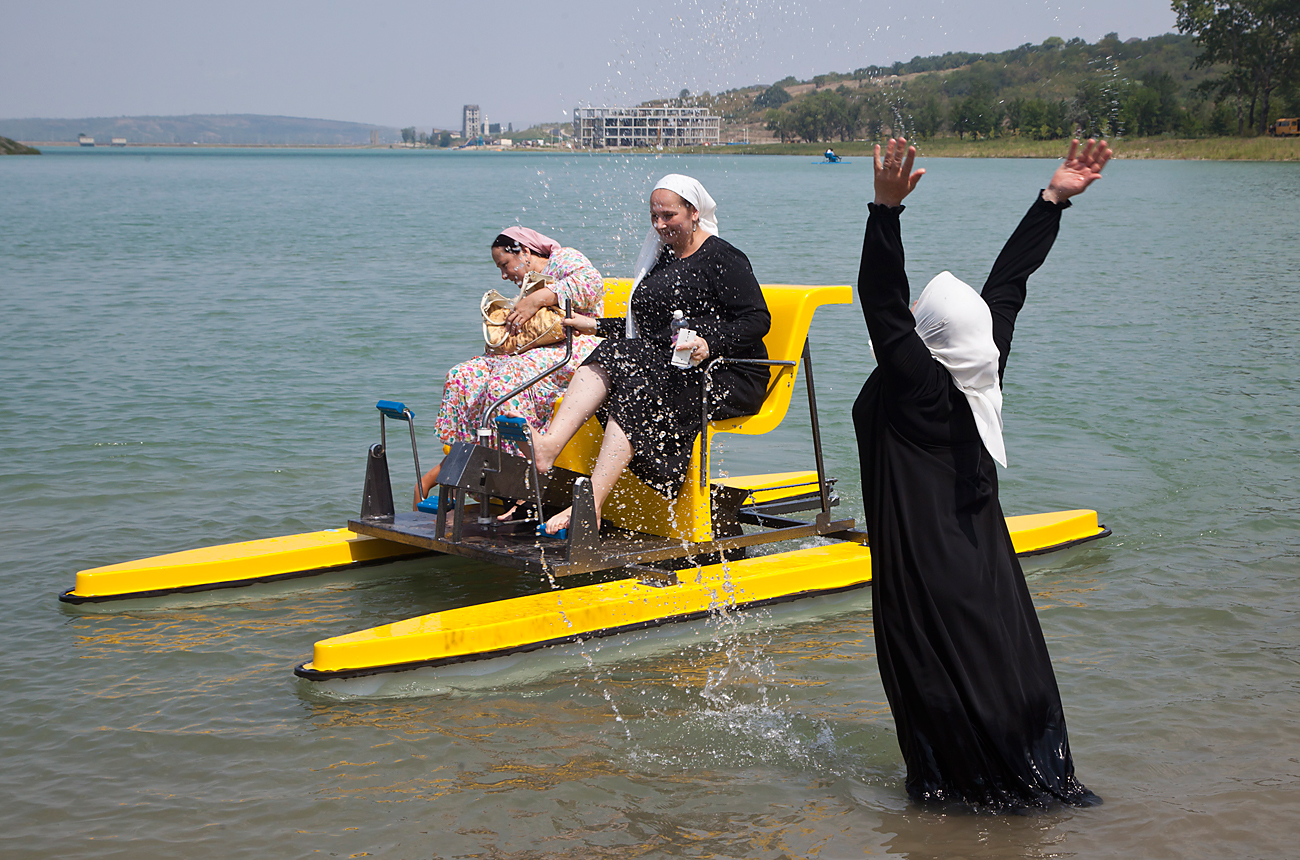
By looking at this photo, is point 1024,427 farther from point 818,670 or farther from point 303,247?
point 303,247


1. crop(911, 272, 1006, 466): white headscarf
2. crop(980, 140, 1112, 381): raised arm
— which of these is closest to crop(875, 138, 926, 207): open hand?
crop(911, 272, 1006, 466): white headscarf

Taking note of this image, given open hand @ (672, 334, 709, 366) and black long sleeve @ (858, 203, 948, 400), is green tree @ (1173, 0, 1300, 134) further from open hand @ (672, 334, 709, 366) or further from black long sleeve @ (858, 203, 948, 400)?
black long sleeve @ (858, 203, 948, 400)

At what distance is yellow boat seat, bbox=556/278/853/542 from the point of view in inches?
239

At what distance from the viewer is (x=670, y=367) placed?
5.81m

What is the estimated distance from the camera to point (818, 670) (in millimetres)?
5602

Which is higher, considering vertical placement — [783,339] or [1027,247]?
[1027,247]

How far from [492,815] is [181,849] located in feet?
3.33

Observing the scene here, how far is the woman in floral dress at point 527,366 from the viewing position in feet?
21.0

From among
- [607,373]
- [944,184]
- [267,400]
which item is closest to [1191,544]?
[607,373]

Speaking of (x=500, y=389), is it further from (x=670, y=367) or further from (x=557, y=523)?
(x=670, y=367)

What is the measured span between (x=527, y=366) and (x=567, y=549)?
1272 mm

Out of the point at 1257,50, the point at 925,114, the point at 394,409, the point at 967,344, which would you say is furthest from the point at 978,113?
the point at 1257,50

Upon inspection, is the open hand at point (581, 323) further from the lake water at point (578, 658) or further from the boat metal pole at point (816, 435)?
the lake water at point (578, 658)

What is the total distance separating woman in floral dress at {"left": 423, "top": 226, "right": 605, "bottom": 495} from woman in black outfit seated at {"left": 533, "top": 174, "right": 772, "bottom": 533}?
0.56 meters
